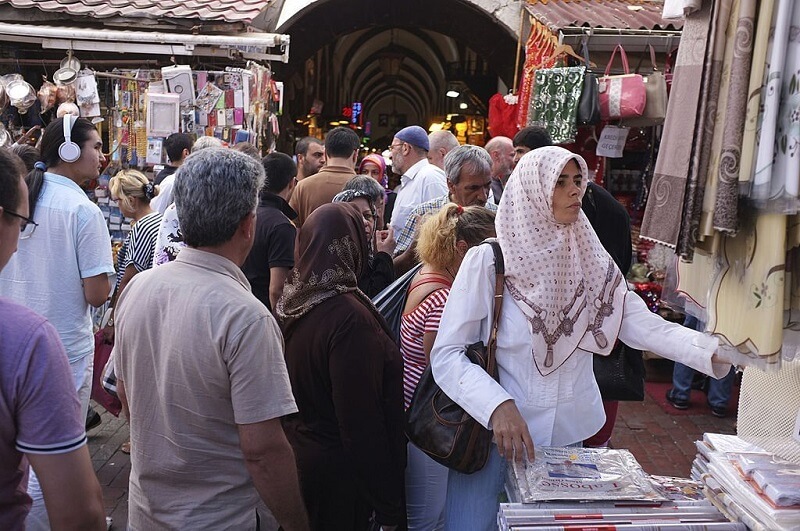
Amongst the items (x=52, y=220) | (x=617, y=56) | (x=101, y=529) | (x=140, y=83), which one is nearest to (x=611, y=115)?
(x=617, y=56)

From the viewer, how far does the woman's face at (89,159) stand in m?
3.84

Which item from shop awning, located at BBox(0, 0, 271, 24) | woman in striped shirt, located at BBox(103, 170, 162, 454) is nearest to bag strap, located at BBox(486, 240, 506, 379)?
woman in striped shirt, located at BBox(103, 170, 162, 454)

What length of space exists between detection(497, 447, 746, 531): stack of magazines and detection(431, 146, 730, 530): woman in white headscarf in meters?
0.23

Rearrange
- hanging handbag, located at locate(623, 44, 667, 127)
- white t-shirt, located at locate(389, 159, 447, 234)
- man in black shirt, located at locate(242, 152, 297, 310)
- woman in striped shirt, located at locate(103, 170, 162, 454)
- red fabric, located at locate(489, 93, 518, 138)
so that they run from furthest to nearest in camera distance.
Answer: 1. red fabric, located at locate(489, 93, 518, 138)
2. hanging handbag, located at locate(623, 44, 667, 127)
3. white t-shirt, located at locate(389, 159, 447, 234)
4. woman in striped shirt, located at locate(103, 170, 162, 454)
5. man in black shirt, located at locate(242, 152, 297, 310)

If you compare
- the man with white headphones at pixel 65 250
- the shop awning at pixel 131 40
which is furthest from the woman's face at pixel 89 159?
the shop awning at pixel 131 40

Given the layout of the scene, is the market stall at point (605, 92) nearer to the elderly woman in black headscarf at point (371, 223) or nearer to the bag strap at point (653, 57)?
the bag strap at point (653, 57)

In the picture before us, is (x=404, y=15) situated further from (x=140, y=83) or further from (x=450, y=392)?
A: (x=450, y=392)

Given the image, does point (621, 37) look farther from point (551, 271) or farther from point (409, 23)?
point (551, 271)

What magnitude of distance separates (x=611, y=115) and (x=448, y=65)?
495 inches

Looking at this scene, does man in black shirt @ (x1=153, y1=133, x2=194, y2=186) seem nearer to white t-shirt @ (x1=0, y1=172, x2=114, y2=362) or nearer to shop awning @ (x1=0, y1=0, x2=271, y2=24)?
shop awning @ (x1=0, y1=0, x2=271, y2=24)

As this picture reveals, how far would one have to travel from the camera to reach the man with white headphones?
363 cm

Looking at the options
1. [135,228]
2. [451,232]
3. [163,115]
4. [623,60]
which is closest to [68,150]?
[135,228]

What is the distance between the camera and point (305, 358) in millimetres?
2920

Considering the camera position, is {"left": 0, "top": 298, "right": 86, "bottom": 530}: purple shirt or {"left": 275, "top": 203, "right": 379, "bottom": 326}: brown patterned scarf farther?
{"left": 275, "top": 203, "right": 379, "bottom": 326}: brown patterned scarf
